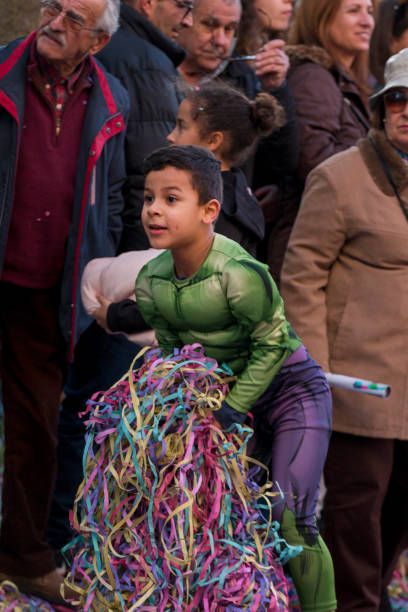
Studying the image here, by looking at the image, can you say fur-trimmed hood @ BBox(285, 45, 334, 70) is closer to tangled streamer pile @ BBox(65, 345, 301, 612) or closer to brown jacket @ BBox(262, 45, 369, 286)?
brown jacket @ BBox(262, 45, 369, 286)

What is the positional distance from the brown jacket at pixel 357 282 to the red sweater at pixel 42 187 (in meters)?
0.94

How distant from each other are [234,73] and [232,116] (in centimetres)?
Result: 100

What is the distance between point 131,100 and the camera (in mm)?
4863

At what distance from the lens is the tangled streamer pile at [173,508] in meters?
3.15

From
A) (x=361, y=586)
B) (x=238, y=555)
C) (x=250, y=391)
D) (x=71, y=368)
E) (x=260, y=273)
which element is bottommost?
(x=361, y=586)

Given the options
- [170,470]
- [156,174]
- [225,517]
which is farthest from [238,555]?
[156,174]

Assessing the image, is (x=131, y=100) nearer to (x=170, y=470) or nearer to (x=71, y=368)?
(x=71, y=368)

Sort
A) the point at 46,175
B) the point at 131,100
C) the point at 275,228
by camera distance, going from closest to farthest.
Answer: the point at 46,175 < the point at 131,100 < the point at 275,228

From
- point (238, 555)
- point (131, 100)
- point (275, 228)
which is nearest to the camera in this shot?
point (238, 555)

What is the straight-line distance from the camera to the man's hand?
16.3ft

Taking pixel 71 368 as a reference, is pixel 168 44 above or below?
above

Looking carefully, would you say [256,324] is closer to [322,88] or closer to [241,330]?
[241,330]

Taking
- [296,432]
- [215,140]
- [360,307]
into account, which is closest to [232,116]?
[215,140]

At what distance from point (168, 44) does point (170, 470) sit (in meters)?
2.35
